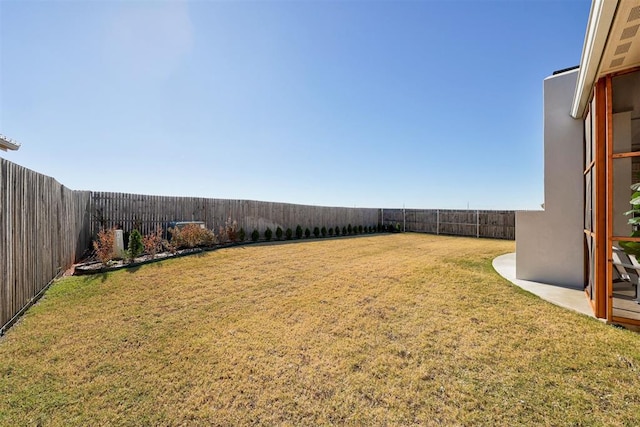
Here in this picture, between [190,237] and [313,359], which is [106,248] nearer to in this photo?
[190,237]

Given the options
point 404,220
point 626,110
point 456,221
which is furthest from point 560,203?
point 404,220

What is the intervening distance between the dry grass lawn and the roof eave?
A: 3389 mm

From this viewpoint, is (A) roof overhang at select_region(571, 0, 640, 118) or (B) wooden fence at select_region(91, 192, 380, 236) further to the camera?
(B) wooden fence at select_region(91, 192, 380, 236)

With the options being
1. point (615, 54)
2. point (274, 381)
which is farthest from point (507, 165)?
point (274, 381)

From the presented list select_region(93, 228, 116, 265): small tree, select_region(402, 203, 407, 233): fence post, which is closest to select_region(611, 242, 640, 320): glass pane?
select_region(93, 228, 116, 265): small tree

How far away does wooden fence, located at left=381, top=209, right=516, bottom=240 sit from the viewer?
560 inches

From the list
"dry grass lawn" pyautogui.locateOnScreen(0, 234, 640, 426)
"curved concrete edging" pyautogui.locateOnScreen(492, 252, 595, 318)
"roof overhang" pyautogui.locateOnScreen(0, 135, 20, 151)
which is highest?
"roof overhang" pyautogui.locateOnScreen(0, 135, 20, 151)

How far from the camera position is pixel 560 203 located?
4980 millimetres

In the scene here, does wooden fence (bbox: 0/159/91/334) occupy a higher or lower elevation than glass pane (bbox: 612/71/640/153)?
lower

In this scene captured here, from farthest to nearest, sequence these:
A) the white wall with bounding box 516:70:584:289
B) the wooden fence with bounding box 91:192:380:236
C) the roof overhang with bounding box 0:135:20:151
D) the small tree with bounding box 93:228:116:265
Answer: the roof overhang with bounding box 0:135:20:151, the wooden fence with bounding box 91:192:380:236, the small tree with bounding box 93:228:116:265, the white wall with bounding box 516:70:584:289

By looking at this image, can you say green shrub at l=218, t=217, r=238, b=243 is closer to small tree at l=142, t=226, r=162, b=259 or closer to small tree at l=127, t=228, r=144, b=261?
small tree at l=142, t=226, r=162, b=259

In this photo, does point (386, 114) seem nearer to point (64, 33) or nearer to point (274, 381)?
point (64, 33)

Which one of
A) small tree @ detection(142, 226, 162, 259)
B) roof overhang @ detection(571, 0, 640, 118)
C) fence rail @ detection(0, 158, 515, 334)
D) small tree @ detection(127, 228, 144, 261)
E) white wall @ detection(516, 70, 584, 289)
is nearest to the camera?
roof overhang @ detection(571, 0, 640, 118)

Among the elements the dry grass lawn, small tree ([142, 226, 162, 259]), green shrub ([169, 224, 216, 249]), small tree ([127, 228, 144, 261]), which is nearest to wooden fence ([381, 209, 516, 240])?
the dry grass lawn
